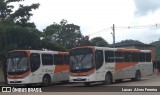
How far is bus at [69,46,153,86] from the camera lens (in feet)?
87.8

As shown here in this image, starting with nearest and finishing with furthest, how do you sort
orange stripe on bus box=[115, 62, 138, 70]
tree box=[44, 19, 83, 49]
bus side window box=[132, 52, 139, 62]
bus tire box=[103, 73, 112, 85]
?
bus tire box=[103, 73, 112, 85] → orange stripe on bus box=[115, 62, 138, 70] → bus side window box=[132, 52, 139, 62] → tree box=[44, 19, 83, 49]

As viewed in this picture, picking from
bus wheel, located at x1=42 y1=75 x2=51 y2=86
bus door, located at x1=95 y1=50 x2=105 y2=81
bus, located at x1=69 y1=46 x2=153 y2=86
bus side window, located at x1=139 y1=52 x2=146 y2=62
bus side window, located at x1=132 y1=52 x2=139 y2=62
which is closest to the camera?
bus, located at x1=69 y1=46 x2=153 y2=86

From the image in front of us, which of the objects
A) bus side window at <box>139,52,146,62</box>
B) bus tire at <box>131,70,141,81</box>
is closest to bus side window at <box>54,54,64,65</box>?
bus tire at <box>131,70,141,81</box>

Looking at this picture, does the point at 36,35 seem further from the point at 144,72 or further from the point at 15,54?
the point at 144,72

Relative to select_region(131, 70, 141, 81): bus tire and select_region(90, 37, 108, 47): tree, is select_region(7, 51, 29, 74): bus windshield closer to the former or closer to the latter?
select_region(131, 70, 141, 81): bus tire

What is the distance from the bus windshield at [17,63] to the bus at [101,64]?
3.33 metres

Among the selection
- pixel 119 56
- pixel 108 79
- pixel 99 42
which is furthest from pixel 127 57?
pixel 99 42

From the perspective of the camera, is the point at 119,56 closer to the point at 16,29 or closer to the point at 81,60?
the point at 81,60

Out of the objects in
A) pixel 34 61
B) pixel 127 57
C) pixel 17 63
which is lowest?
pixel 17 63

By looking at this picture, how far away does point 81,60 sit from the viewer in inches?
1067

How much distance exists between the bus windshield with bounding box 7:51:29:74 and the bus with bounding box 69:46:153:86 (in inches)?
131

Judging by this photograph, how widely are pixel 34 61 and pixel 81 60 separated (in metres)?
3.69

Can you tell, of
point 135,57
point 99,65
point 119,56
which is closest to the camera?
point 99,65

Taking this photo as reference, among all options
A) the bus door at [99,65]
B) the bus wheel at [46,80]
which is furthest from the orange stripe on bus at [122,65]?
the bus wheel at [46,80]
